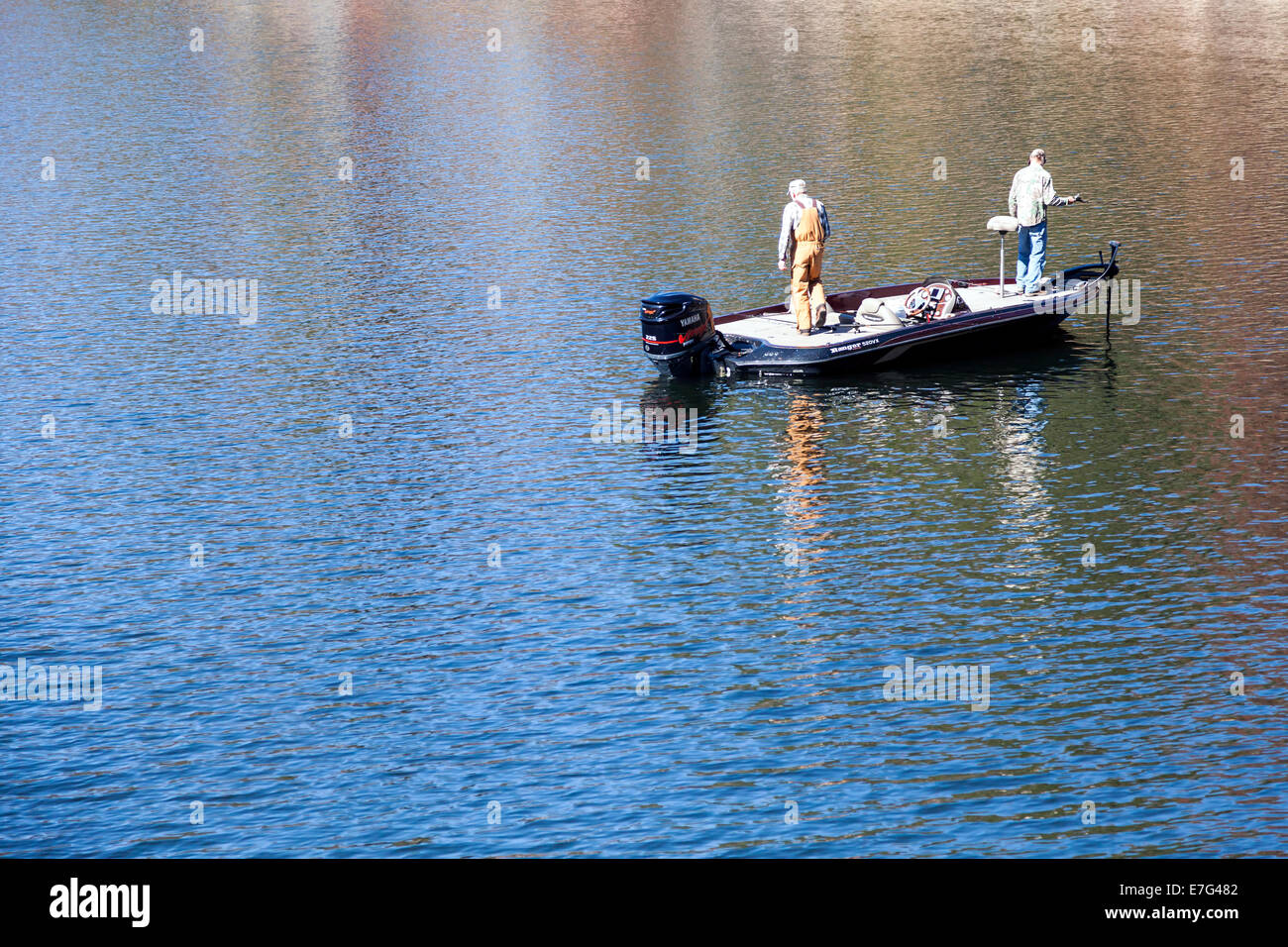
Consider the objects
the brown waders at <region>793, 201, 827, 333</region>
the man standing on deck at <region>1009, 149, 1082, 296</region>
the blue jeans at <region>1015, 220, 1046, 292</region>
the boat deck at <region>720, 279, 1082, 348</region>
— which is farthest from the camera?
the blue jeans at <region>1015, 220, 1046, 292</region>

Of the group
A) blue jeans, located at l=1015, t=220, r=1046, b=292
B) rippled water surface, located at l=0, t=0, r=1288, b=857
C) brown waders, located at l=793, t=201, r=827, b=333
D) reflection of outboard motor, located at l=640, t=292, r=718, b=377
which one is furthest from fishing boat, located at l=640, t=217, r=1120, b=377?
rippled water surface, located at l=0, t=0, r=1288, b=857

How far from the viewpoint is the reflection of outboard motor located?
28.2m

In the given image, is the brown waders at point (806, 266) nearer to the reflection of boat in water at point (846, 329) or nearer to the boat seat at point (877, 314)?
the reflection of boat in water at point (846, 329)

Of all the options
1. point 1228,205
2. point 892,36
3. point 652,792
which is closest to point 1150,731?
point 652,792

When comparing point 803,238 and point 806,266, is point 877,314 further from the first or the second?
point 803,238

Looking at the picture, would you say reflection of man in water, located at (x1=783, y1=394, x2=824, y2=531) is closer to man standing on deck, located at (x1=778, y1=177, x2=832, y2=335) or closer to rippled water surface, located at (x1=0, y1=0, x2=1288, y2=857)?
rippled water surface, located at (x1=0, y1=0, x2=1288, y2=857)

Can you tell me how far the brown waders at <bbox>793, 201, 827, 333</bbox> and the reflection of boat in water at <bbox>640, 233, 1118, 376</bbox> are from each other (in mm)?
504

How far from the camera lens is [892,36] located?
233 ft

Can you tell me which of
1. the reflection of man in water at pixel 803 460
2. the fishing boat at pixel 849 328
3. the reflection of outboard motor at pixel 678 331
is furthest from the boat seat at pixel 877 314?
the reflection of outboard motor at pixel 678 331

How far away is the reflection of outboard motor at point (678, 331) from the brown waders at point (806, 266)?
1.71 m

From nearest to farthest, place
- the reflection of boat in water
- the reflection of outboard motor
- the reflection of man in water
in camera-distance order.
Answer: the reflection of man in water → the reflection of outboard motor → the reflection of boat in water

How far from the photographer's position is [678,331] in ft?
92.7

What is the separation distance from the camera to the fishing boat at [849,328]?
1114 inches

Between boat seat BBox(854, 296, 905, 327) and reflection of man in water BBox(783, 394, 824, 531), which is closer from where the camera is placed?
reflection of man in water BBox(783, 394, 824, 531)
